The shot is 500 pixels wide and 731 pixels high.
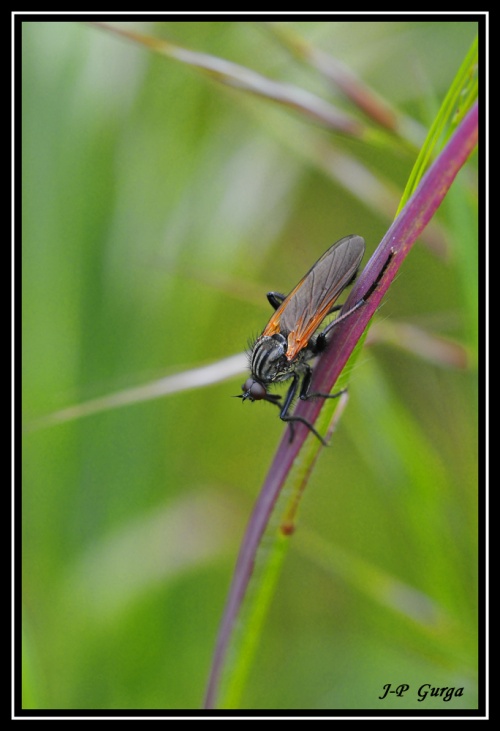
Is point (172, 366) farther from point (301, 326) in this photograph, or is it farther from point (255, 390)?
point (301, 326)

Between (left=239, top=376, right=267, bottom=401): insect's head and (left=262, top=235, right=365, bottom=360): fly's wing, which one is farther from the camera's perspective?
(left=239, top=376, right=267, bottom=401): insect's head

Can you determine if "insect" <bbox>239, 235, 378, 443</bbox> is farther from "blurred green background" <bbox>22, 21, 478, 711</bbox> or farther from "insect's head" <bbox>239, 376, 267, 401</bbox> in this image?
"blurred green background" <bbox>22, 21, 478, 711</bbox>

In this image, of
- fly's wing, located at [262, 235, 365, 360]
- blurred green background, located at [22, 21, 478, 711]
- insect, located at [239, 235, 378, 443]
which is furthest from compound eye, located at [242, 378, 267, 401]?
blurred green background, located at [22, 21, 478, 711]

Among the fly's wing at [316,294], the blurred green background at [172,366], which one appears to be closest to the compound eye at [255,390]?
the fly's wing at [316,294]

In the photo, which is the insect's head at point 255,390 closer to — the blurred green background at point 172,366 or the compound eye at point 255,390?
the compound eye at point 255,390

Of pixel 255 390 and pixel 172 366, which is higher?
pixel 172 366

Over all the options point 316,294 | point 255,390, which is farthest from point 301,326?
point 255,390

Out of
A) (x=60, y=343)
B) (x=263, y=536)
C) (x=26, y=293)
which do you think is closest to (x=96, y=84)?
(x=26, y=293)
